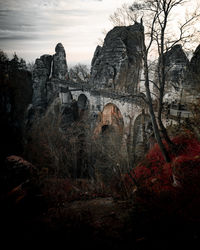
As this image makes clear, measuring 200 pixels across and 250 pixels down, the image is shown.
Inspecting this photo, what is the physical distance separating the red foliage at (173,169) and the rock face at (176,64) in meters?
3.76

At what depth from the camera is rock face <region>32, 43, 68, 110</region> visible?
3378 cm

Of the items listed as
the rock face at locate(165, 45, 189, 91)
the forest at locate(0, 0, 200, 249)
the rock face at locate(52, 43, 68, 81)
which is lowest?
the forest at locate(0, 0, 200, 249)

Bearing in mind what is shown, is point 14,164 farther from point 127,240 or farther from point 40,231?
point 127,240

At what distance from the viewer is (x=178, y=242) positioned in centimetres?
331

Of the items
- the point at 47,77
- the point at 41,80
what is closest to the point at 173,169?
the point at 41,80

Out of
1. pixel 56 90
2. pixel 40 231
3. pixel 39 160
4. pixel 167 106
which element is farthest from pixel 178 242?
pixel 56 90

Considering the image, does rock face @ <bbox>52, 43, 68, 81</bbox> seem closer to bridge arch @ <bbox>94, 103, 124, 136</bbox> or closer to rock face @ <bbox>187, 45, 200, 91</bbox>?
bridge arch @ <bbox>94, 103, 124, 136</bbox>

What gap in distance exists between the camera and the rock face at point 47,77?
1330 inches

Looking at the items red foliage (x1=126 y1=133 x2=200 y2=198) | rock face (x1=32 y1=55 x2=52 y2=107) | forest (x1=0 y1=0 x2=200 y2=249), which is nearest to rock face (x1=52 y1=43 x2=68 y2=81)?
rock face (x1=32 y1=55 x2=52 y2=107)

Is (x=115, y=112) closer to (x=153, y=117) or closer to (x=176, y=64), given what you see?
(x=176, y=64)

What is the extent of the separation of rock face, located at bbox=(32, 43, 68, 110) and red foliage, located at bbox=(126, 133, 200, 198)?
93.5 ft

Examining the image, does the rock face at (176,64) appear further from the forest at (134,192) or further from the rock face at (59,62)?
the rock face at (59,62)

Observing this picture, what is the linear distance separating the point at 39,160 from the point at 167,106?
40.5 feet

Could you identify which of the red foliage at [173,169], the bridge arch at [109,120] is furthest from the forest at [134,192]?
the bridge arch at [109,120]
